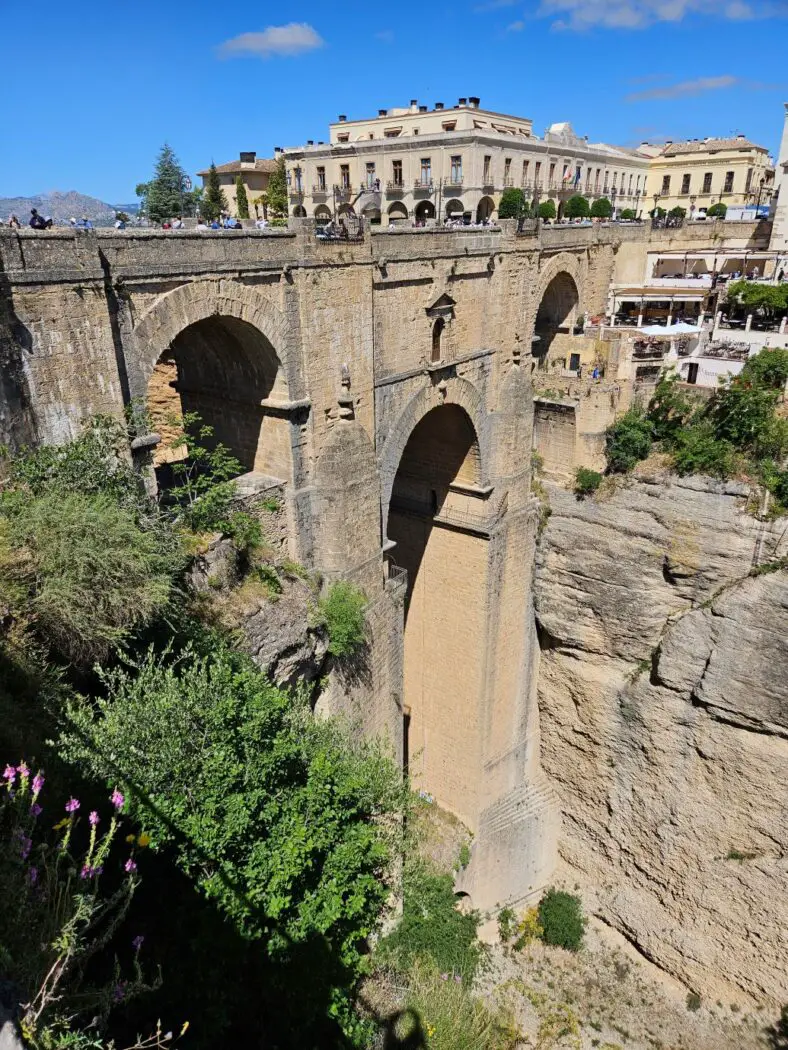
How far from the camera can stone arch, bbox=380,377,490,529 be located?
11.3m

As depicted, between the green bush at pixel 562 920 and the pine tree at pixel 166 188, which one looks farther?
the pine tree at pixel 166 188

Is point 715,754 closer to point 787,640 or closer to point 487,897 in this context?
point 787,640

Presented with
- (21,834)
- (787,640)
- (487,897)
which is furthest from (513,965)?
(21,834)

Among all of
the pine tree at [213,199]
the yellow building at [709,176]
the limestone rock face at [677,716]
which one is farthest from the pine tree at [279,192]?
the limestone rock face at [677,716]

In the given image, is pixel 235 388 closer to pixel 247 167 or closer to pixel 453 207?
pixel 453 207

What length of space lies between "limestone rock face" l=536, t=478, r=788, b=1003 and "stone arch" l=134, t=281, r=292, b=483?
7.91m

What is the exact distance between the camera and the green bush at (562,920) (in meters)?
15.4

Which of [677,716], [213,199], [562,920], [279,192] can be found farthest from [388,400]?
[213,199]

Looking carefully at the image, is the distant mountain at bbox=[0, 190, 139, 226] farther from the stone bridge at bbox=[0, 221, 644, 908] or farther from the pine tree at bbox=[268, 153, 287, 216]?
the pine tree at bbox=[268, 153, 287, 216]

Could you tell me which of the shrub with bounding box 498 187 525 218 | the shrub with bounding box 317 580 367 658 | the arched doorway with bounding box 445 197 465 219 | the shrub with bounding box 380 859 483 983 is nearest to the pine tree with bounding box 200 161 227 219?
the arched doorway with bounding box 445 197 465 219

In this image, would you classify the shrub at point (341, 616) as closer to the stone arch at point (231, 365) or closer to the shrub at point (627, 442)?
the stone arch at point (231, 365)

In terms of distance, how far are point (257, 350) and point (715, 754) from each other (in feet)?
39.2

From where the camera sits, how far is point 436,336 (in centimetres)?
1197

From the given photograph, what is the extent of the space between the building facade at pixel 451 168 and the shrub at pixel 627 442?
41.8 feet
